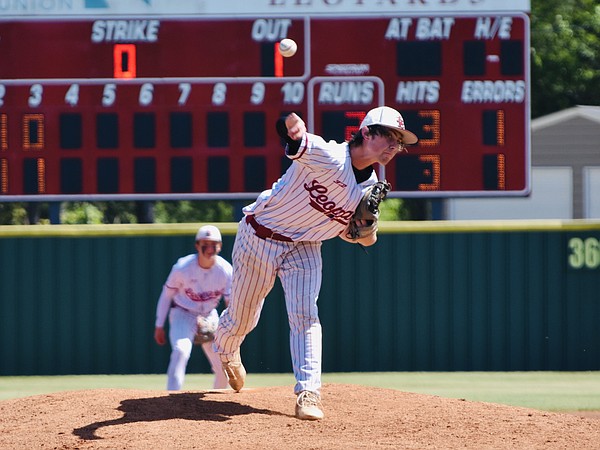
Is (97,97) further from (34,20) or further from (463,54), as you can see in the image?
(463,54)

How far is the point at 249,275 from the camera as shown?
5.90 m

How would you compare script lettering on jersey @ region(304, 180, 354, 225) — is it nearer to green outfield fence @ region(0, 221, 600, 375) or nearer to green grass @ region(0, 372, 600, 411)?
green grass @ region(0, 372, 600, 411)

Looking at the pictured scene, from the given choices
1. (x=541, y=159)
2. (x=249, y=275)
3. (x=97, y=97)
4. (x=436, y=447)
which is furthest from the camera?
(x=541, y=159)

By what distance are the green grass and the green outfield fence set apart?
174mm

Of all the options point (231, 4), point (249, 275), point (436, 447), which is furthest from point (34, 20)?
point (436, 447)

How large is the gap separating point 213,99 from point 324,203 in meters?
5.32

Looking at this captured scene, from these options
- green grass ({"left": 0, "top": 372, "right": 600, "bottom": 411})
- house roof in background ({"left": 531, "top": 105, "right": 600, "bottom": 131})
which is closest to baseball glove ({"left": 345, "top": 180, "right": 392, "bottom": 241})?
green grass ({"left": 0, "top": 372, "right": 600, "bottom": 411})

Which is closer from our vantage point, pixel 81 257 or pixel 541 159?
pixel 81 257

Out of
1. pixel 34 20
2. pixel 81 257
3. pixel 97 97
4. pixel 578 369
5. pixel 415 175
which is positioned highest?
pixel 34 20

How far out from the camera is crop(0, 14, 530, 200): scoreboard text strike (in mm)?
10812

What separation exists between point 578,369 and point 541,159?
10.1 meters

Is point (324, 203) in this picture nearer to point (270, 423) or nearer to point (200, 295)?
point (270, 423)

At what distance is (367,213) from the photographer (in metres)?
5.73

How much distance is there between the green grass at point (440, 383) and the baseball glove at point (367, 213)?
3.16m
